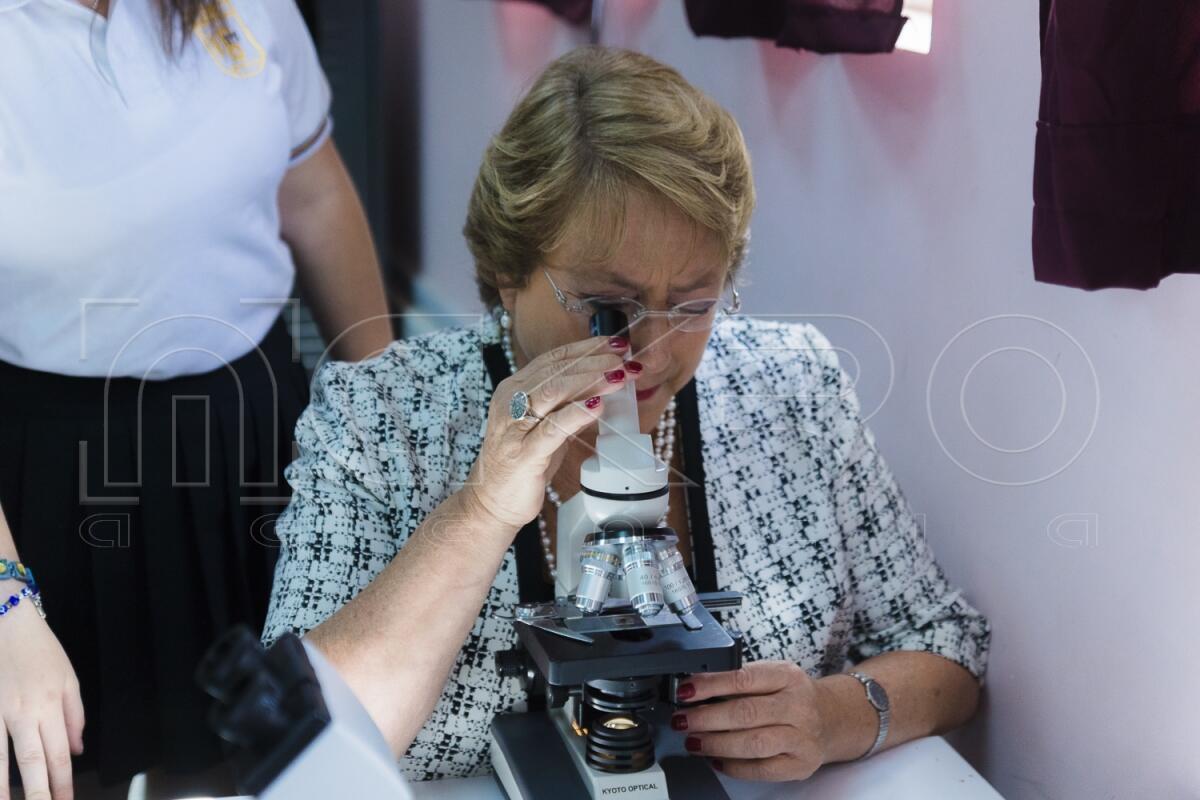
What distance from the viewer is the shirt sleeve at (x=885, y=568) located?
1.42 metres

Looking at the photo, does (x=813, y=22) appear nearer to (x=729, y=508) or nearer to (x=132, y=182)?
(x=729, y=508)

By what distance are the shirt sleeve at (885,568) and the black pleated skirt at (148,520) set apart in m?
0.81

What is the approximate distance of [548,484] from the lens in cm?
129

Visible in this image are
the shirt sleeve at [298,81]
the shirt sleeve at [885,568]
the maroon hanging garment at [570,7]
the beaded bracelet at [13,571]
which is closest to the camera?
the beaded bracelet at [13,571]

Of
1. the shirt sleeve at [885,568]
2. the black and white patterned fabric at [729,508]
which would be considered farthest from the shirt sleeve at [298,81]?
the shirt sleeve at [885,568]

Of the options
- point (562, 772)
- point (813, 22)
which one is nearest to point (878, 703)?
point (562, 772)

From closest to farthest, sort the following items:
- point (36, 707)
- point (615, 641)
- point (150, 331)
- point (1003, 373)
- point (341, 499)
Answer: point (615, 641), point (36, 707), point (341, 499), point (1003, 373), point (150, 331)

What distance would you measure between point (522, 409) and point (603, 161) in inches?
12.2

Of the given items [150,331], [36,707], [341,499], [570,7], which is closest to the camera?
[36,707]

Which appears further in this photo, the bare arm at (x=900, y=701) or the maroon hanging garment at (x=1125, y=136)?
the bare arm at (x=900, y=701)

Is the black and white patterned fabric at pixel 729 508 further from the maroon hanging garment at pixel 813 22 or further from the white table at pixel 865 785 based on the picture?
the maroon hanging garment at pixel 813 22

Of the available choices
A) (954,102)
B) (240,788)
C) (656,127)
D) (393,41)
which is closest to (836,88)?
(954,102)

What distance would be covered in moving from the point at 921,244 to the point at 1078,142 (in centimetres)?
45

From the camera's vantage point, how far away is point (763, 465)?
1.40 meters
